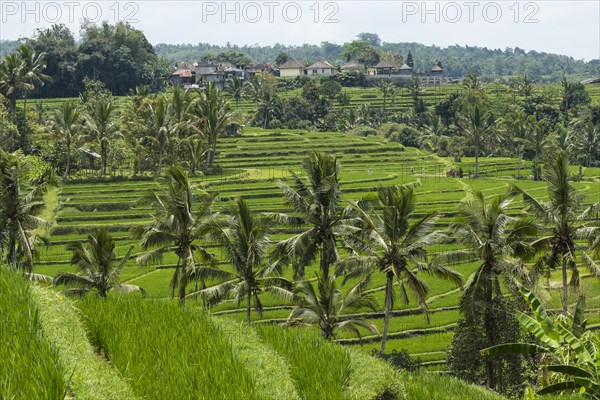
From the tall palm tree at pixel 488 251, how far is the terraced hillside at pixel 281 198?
2.71 meters

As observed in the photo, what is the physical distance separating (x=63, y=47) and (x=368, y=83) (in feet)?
122

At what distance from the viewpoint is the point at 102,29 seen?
89375mm

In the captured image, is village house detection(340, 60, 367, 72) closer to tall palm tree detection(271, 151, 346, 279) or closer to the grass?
tall palm tree detection(271, 151, 346, 279)

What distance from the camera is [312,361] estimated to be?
29.2 ft

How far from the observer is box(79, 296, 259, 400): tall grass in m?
7.59

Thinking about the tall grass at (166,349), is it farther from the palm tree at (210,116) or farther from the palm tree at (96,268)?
the palm tree at (210,116)

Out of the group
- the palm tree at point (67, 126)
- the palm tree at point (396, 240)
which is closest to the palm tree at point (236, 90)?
the palm tree at point (67, 126)

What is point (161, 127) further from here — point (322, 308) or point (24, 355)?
point (24, 355)

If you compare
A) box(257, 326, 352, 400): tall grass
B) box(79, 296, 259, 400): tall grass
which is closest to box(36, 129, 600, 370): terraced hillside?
box(257, 326, 352, 400): tall grass

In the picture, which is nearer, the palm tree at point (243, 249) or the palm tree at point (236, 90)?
the palm tree at point (243, 249)

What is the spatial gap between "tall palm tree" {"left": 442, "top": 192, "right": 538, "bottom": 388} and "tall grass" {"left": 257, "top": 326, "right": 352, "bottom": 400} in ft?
40.9

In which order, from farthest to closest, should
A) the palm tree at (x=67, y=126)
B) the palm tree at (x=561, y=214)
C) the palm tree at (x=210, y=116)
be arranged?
the palm tree at (x=210, y=116) → the palm tree at (x=67, y=126) → the palm tree at (x=561, y=214)

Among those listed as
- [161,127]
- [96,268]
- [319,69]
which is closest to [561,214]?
[96,268]

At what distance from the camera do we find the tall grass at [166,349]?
7.59 metres
